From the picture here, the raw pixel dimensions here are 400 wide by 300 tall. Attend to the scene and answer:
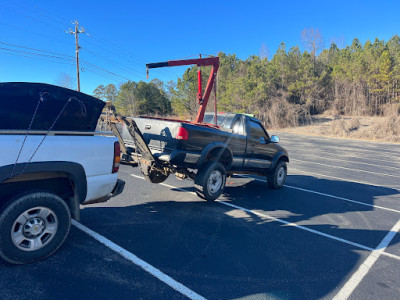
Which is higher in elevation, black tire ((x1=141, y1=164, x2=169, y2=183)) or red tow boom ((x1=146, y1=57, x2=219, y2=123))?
red tow boom ((x1=146, y1=57, x2=219, y2=123))

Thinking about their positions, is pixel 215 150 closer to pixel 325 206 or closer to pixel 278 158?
pixel 278 158

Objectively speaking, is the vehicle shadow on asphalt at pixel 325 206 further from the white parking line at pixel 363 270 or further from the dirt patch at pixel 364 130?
the dirt patch at pixel 364 130

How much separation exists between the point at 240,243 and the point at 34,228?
8.55 feet

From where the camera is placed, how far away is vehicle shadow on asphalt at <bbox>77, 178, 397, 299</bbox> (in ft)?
9.60

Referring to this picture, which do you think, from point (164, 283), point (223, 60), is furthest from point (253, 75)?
point (164, 283)

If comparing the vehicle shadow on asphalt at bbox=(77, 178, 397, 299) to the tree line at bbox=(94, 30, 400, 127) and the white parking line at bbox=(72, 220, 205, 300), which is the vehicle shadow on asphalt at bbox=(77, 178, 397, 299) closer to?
the white parking line at bbox=(72, 220, 205, 300)

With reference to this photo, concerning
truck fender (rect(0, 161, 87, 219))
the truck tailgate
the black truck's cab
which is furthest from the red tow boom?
truck fender (rect(0, 161, 87, 219))

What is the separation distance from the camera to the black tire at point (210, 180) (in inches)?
207

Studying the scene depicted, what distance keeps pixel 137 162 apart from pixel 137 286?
302 cm

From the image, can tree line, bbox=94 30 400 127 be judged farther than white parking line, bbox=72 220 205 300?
Yes

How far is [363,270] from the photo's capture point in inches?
133

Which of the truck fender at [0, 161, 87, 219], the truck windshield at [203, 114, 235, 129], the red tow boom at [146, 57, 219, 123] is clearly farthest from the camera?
the red tow boom at [146, 57, 219, 123]

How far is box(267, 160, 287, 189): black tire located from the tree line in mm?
36784

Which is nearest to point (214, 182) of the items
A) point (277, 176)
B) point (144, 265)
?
point (277, 176)
